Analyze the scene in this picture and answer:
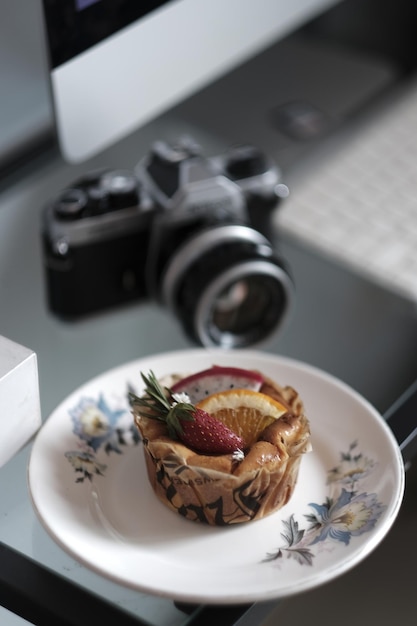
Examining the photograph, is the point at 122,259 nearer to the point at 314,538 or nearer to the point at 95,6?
the point at 95,6

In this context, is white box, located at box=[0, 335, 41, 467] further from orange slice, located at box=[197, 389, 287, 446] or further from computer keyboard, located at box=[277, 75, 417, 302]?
computer keyboard, located at box=[277, 75, 417, 302]

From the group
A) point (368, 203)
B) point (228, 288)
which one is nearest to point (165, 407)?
point (228, 288)

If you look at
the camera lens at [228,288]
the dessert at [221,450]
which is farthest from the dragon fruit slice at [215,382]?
the camera lens at [228,288]

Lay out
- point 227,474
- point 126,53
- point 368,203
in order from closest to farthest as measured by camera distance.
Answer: point 227,474 → point 126,53 → point 368,203

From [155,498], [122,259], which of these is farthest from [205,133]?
[155,498]

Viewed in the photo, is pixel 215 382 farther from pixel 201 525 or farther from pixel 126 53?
pixel 126 53

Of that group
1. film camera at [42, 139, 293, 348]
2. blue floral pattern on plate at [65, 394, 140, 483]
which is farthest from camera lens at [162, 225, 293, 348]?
blue floral pattern on plate at [65, 394, 140, 483]
